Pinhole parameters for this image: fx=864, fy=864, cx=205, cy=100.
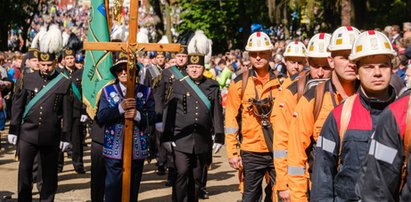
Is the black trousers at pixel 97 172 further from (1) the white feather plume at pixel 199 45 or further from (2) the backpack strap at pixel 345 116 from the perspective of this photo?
(2) the backpack strap at pixel 345 116

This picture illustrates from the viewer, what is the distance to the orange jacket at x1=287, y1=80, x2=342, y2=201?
20.2ft

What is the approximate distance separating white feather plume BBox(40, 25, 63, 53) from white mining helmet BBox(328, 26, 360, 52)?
509cm

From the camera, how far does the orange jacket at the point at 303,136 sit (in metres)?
6.17

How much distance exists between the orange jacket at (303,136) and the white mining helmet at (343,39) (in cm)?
30

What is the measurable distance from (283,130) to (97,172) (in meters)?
3.57

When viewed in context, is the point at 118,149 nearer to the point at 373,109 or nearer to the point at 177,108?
the point at 177,108

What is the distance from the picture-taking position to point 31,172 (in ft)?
33.7

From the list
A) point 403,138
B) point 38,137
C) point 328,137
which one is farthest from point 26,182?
point 403,138

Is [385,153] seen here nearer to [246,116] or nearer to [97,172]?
[246,116]

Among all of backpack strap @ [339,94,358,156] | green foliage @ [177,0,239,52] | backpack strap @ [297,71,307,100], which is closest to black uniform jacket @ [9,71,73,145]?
backpack strap @ [297,71,307,100]

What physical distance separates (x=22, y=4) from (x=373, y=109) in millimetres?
39043

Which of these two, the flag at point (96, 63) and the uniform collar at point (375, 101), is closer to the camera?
the uniform collar at point (375, 101)

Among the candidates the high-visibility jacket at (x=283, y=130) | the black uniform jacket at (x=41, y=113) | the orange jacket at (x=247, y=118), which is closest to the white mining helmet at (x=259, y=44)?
the orange jacket at (x=247, y=118)

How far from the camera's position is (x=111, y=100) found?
875 cm
